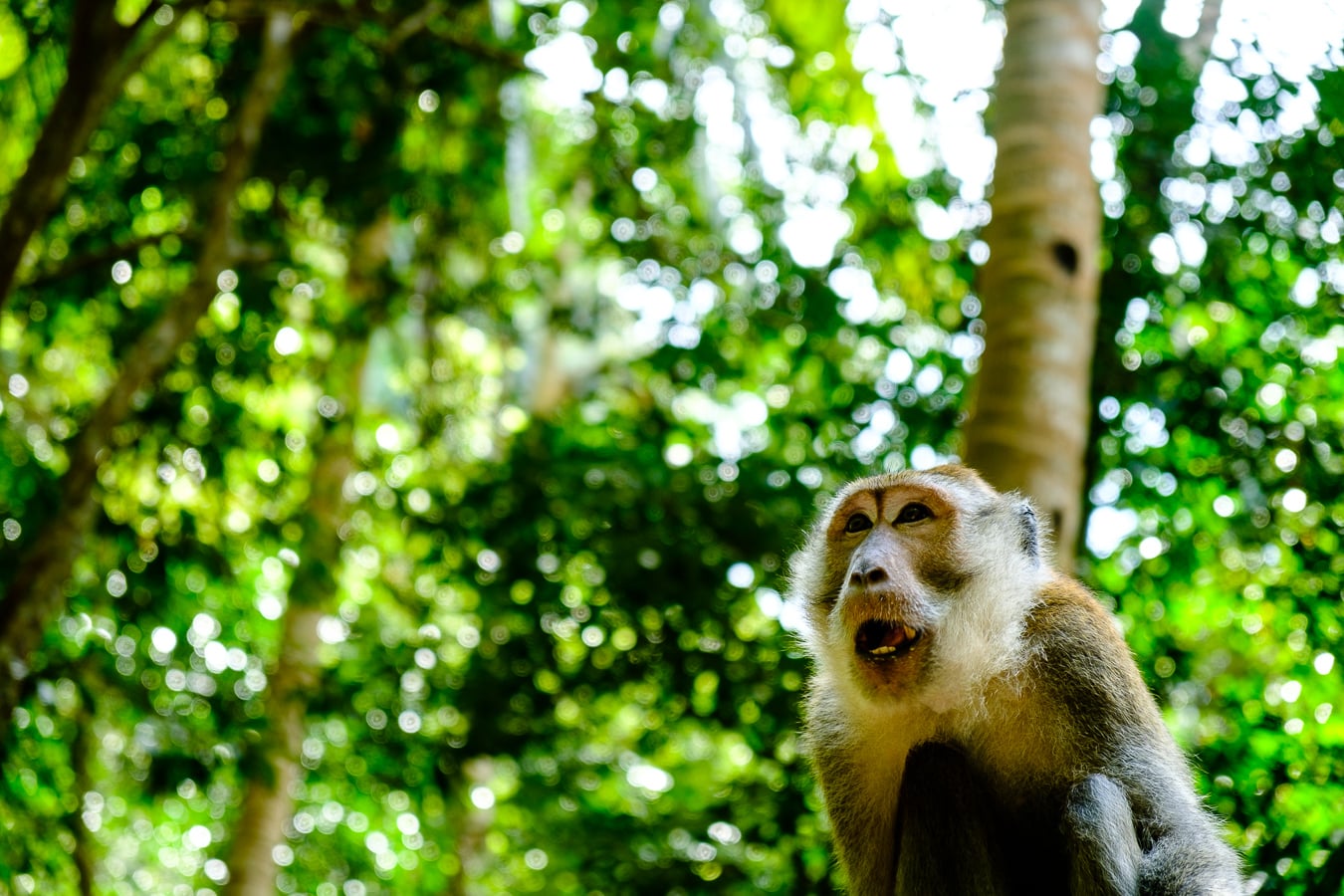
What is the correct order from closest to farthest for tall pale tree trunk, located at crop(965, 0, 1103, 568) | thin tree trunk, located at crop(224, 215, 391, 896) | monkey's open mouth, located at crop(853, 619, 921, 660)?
monkey's open mouth, located at crop(853, 619, 921, 660)
tall pale tree trunk, located at crop(965, 0, 1103, 568)
thin tree trunk, located at crop(224, 215, 391, 896)

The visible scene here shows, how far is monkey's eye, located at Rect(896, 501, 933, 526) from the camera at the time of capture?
3629 millimetres

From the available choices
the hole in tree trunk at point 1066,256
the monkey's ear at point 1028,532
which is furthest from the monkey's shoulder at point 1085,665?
the hole in tree trunk at point 1066,256

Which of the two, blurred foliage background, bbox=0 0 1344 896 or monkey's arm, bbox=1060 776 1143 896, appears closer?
monkey's arm, bbox=1060 776 1143 896

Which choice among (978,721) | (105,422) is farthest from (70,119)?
(978,721)

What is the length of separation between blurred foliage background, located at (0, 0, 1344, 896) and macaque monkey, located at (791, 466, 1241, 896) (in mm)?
586

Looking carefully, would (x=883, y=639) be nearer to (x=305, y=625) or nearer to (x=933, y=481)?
(x=933, y=481)

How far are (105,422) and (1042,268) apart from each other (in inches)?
145

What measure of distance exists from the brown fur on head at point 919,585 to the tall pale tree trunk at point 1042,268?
40cm

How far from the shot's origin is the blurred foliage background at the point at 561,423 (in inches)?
195

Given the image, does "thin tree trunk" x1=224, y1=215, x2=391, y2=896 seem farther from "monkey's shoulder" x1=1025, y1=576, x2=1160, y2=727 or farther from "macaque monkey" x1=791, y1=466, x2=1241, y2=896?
"monkey's shoulder" x1=1025, y1=576, x2=1160, y2=727

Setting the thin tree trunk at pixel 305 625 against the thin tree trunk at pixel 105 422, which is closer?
the thin tree trunk at pixel 105 422

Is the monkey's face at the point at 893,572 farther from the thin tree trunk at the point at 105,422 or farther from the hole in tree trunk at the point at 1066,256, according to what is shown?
the thin tree trunk at the point at 105,422

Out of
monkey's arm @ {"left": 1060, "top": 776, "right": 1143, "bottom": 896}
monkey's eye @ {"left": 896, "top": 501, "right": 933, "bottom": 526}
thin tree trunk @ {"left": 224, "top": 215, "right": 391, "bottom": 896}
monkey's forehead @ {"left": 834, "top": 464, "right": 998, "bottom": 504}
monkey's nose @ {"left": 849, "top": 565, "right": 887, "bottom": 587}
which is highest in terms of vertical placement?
monkey's forehead @ {"left": 834, "top": 464, "right": 998, "bottom": 504}

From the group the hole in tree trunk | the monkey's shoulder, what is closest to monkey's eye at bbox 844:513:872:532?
the monkey's shoulder
